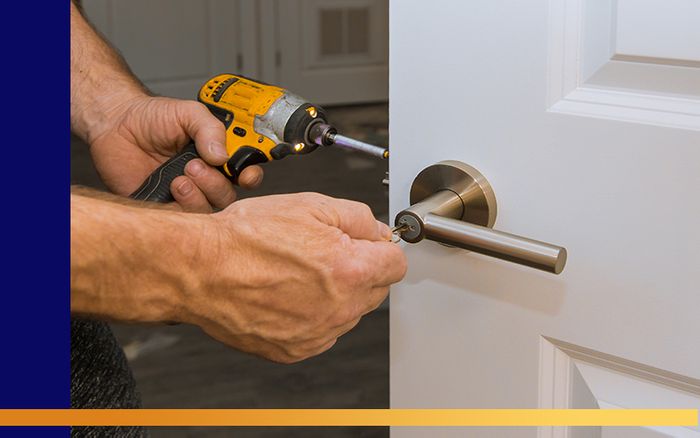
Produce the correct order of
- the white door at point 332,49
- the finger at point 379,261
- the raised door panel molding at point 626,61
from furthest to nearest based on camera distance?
the white door at point 332,49
the finger at point 379,261
the raised door panel molding at point 626,61

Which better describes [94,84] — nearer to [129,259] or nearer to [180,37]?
[129,259]

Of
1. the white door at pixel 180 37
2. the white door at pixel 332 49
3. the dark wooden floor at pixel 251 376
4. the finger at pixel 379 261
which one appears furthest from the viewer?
the white door at pixel 332 49

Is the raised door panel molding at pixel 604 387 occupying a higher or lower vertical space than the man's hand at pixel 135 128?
lower

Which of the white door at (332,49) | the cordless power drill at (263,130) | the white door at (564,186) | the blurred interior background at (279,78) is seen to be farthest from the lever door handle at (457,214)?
the white door at (332,49)

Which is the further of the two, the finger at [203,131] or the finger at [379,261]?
the finger at [203,131]

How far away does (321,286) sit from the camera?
0.68 meters

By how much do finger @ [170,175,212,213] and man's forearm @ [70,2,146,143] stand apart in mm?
122

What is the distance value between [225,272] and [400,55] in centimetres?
22

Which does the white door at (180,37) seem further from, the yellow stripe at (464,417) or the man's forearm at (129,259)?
the man's forearm at (129,259)

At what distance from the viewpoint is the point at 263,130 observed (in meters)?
1.11

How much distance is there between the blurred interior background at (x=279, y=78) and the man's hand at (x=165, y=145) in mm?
1360

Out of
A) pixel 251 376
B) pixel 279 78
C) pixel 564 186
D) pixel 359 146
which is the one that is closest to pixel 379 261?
pixel 564 186

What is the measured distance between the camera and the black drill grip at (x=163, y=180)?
105 cm

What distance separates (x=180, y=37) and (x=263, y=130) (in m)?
3.71
